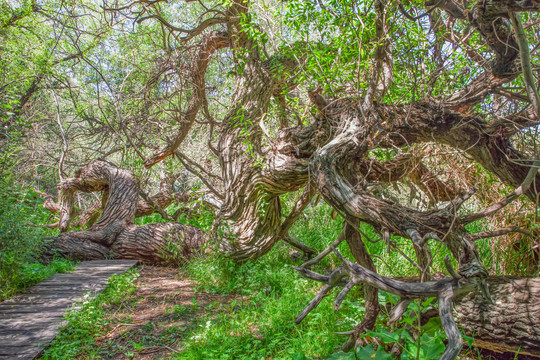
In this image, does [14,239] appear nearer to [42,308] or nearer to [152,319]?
[42,308]

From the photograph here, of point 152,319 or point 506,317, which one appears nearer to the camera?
point 506,317

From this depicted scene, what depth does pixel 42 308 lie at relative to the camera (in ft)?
12.5

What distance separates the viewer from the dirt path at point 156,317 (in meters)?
3.14

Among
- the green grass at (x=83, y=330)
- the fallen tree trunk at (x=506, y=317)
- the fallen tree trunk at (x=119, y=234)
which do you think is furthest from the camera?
the fallen tree trunk at (x=119, y=234)

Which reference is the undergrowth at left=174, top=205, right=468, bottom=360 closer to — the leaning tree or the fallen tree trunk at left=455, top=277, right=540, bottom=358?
the leaning tree

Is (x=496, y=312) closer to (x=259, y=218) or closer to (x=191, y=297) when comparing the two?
(x=259, y=218)

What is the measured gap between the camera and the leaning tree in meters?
2.22

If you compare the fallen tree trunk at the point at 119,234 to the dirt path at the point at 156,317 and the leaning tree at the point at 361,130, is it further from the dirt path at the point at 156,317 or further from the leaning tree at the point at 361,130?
the dirt path at the point at 156,317

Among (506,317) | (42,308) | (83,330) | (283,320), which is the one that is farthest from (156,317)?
(506,317)

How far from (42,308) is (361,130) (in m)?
4.09

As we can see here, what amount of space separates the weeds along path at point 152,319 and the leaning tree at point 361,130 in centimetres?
92

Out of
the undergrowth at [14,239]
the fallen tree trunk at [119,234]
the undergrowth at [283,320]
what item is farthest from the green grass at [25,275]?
the undergrowth at [283,320]

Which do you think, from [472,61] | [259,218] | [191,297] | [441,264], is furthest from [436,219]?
[191,297]

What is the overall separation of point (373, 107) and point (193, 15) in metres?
6.10
